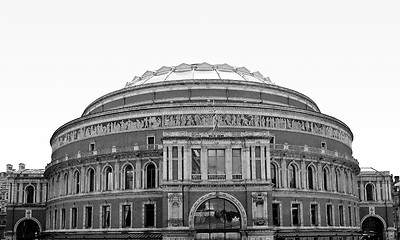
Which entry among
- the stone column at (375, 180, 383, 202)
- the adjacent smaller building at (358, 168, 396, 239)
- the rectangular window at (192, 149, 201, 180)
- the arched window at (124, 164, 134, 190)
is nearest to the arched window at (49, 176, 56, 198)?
the arched window at (124, 164, 134, 190)

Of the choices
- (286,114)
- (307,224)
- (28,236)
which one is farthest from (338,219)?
(28,236)

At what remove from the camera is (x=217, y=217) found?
48625mm

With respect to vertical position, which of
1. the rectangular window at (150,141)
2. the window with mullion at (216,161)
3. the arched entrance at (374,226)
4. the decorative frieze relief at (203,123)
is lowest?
the arched entrance at (374,226)

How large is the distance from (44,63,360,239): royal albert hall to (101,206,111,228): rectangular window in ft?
0.34

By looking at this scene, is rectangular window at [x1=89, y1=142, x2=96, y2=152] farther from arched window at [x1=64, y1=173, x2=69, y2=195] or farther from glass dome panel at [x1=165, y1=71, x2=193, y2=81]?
glass dome panel at [x1=165, y1=71, x2=193, y2=81]

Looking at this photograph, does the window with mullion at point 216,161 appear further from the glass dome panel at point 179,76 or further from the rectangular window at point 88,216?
the glass dome panel at point 179,76

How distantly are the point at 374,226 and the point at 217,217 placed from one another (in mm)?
42978

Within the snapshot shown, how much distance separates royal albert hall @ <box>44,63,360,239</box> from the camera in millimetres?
48781

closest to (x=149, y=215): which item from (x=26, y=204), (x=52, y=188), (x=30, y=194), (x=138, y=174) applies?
(x=138, y=174)

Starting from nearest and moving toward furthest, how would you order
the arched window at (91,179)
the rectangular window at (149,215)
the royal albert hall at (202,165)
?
the royal albert hall at (202,165) → the rectangular window at (149,215) → the arched window at (91,179)

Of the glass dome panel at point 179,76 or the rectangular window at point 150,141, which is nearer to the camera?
the rectangular window at point 150,141

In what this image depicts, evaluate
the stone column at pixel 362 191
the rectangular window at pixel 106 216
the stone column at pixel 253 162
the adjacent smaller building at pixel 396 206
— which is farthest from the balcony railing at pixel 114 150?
the adjacent smaller building at pixel 396 206

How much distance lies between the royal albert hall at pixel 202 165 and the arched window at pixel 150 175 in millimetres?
103

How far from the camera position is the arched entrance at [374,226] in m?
82.3
